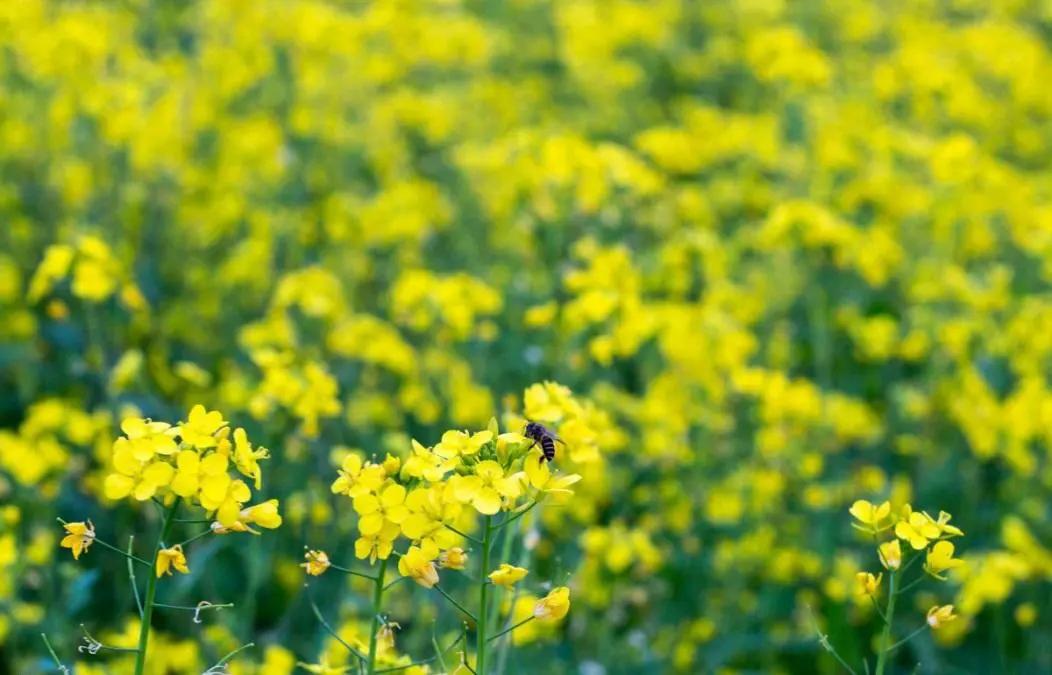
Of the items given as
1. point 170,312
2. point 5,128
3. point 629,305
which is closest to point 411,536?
point 629,305

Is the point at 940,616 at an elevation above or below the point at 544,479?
below

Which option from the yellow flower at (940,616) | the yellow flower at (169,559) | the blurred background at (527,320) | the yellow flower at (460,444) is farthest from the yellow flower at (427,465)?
the blurred background at (527,320)

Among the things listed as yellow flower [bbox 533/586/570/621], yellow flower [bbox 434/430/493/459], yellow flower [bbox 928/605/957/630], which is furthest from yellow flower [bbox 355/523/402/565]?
yellow flower [bbox 928/605/957/630]

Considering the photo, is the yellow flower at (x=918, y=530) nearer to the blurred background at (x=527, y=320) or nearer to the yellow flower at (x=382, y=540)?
the yellow flower at (x=382, y=540)

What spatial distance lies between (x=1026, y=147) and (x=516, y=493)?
5.75m

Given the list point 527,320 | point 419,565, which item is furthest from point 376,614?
point 527,320

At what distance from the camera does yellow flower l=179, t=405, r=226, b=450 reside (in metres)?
1.74

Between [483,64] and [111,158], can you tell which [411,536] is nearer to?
[111,158]

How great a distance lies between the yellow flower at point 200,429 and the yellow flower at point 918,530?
0.95 metres

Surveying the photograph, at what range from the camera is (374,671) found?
6.15ft

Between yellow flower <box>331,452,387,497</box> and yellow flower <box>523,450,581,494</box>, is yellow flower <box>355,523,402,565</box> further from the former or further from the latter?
yellow flower <box>523,450,581,494</box>

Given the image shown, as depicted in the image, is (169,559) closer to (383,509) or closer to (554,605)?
(383,509)

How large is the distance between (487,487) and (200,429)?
0.39 meters

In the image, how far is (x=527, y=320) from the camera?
3602 mm
